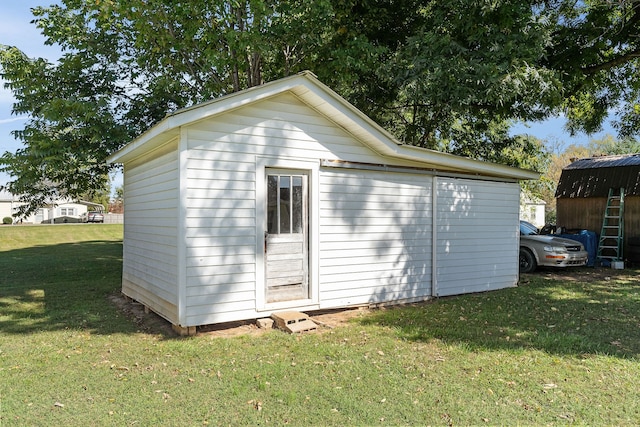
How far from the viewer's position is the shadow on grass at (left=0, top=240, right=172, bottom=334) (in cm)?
605

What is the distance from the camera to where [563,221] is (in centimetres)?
1429

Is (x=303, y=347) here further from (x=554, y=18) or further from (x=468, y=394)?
(x=554, y=18)

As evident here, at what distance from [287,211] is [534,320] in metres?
3.98

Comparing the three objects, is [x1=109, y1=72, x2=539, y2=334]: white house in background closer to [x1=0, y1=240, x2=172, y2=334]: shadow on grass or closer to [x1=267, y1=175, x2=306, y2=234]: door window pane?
[x1=267, y1=175, x2=306, y2=234]: door window pane

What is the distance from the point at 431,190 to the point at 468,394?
4.54m

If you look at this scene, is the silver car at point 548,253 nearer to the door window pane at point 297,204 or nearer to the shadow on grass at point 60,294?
the door window pane at point 297,204

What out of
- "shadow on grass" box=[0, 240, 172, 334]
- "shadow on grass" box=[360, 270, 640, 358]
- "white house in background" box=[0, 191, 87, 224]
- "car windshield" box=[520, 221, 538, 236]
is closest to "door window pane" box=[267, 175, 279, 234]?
"shadow on grass" box=[360, 270, 640, 358]

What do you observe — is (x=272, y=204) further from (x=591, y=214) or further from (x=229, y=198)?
(x=591, y=214)

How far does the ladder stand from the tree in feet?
9.86

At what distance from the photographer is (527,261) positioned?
1132 centimetres

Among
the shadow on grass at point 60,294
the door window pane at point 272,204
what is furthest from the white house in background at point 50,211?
the door window pane at point 272,204

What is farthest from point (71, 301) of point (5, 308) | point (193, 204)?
point (193, 204)

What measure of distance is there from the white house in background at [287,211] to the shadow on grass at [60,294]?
0.71m

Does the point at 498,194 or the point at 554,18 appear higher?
the point at 554,18
